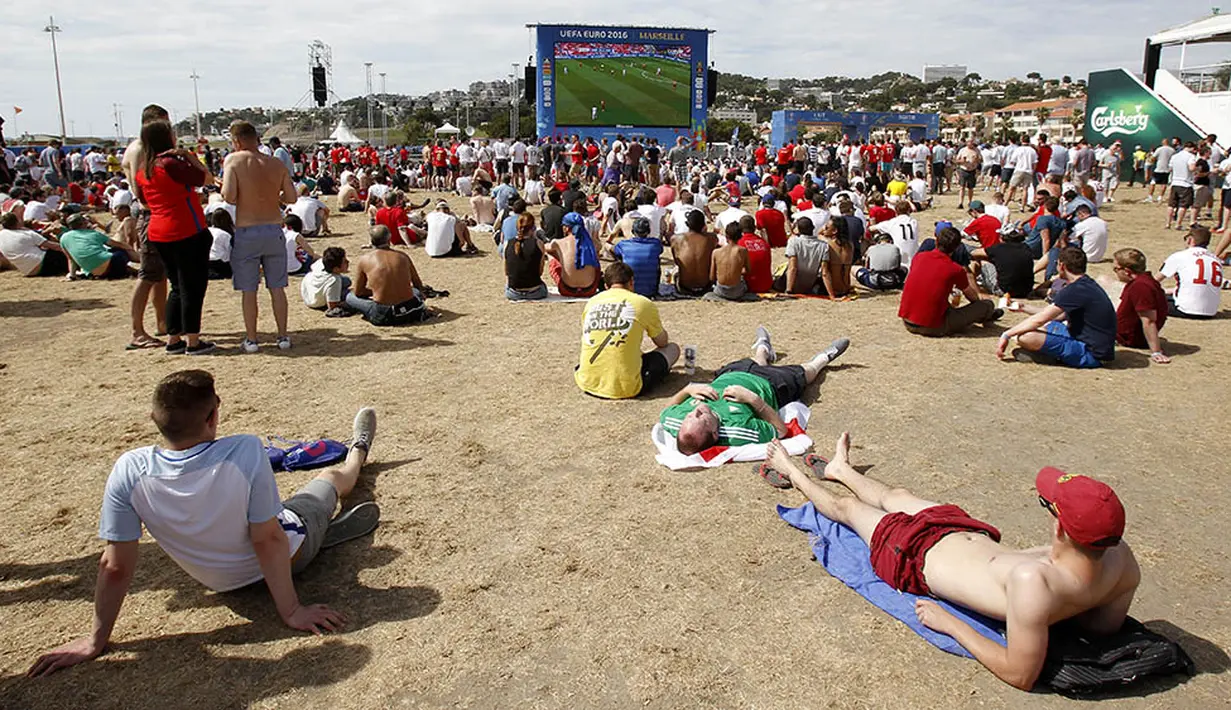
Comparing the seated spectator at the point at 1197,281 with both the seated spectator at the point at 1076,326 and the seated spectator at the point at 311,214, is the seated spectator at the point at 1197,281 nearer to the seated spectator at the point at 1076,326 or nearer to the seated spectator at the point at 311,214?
the seated spectator at the point at 1076,326

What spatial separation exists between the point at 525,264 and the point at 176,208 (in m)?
3.84

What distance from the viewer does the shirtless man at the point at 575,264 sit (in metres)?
9.53

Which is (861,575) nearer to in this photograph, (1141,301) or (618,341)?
(618,341)

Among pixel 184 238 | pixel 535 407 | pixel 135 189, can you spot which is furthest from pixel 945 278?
pixel 135 189

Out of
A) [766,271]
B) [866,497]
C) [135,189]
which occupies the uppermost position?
[135,189]

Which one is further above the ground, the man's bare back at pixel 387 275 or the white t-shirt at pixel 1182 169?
A: the white t-shirt at pixel 1182 169

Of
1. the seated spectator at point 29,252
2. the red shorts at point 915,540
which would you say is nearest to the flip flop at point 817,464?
the red shorts at point 915,540

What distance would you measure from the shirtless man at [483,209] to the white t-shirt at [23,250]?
288 inches

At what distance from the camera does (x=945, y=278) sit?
7.66 meters

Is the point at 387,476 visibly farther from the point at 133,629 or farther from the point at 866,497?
the point at 866,497

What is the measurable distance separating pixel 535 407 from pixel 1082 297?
470 cm

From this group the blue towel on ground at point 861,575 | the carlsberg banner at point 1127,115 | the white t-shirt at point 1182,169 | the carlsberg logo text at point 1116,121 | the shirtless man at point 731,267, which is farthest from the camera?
the carlsberg logo text at point 1116,121

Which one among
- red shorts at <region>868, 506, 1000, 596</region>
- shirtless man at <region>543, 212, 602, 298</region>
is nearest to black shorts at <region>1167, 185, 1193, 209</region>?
shirtless man at <region>543, 212, 602, 298</region>

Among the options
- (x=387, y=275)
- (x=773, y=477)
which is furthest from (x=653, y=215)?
(x=773, y=477)
